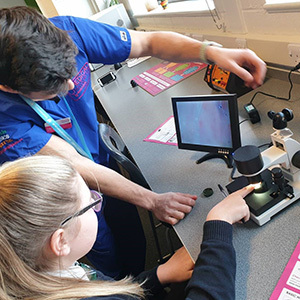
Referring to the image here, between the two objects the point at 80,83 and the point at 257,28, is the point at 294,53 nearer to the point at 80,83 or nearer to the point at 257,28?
the point at 257,28

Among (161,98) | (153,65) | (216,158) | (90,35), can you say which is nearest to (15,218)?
(216,158)

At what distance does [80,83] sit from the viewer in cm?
137

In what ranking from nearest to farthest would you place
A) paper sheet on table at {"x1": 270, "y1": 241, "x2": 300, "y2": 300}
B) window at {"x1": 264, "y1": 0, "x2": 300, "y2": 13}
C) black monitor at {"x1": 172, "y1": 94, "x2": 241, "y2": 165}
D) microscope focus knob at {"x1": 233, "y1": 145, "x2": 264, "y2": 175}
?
paper sheet on table at {"x1": 270, "y1": 241, "x2": 300, "y2": 300}, microscope focus knob at {"x1": 233, "y1": 145, "x2": 264, "y2": 175}, black monitor at {"x1": 172, "y1": 94, "x2": 241, "y2": 165}, window at {"x1": 264, "y1": 0, "x2": 300, "y2": 13}

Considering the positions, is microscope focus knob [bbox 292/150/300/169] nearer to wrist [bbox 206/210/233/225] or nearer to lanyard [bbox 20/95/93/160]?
wrist [bbox 206/210/233/225]

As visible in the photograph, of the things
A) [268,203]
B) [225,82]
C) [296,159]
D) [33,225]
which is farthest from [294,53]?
[33,225]

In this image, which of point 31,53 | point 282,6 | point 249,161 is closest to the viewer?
point 249,161

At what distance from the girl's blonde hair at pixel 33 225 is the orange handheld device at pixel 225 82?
100cm

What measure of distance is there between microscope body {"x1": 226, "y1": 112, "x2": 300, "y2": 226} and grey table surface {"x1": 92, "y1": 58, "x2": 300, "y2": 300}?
31 mm

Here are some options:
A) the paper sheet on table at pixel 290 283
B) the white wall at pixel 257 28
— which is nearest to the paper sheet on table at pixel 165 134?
the white wall at pixel 257 28

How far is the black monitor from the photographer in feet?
3.32

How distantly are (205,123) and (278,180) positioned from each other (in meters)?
0.39

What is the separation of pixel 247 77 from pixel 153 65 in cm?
144

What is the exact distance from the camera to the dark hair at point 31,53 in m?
0.87

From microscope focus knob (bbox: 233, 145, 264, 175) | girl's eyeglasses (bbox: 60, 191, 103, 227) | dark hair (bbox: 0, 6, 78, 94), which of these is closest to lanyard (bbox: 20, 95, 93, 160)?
dark hair (bbox: 0, 6, 78, 94)
